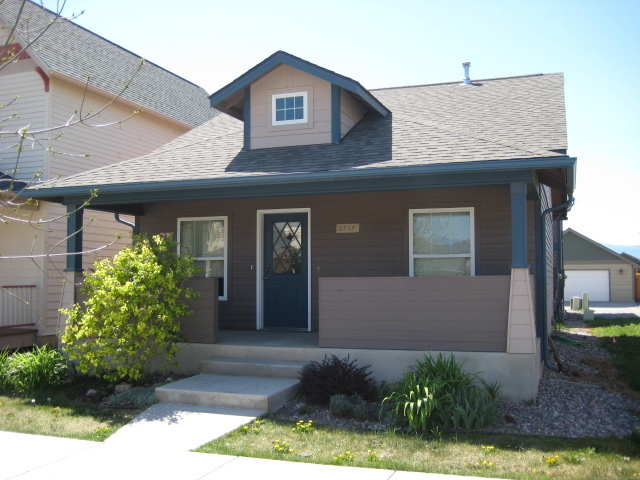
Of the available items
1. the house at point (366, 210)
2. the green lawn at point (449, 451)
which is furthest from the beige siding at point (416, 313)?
the green lawn at point (449, 451)

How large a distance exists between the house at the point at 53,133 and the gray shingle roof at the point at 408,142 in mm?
2512

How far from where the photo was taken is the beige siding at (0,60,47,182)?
1316 centimetres

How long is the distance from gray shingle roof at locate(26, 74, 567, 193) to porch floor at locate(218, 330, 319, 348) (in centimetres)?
248

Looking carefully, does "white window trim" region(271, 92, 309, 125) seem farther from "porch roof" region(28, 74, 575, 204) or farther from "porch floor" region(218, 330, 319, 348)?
"porch floor" region(218, 330, 319, 348)

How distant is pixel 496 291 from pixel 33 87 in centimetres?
1074

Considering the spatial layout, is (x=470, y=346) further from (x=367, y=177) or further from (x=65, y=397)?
(x=65, y=397)

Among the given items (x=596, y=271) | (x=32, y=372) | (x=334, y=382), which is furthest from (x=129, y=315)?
(x=596, y=271)

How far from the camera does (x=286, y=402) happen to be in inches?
305

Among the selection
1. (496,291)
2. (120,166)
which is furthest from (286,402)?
(120,166)

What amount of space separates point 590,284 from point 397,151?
107 feet

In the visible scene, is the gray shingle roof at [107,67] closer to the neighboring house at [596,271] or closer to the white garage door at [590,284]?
the neighboring house at [596,271]

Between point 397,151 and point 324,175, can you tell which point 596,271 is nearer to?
point 397,151

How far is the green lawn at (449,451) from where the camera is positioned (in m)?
5.40

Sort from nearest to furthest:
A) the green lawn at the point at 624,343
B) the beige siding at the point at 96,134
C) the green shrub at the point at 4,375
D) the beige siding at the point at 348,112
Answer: the green shrub at the point at 4,375, the green lawn at the point at 624,343, the beige siding at the point at 348,112, the beige siding at the point at 96,134
